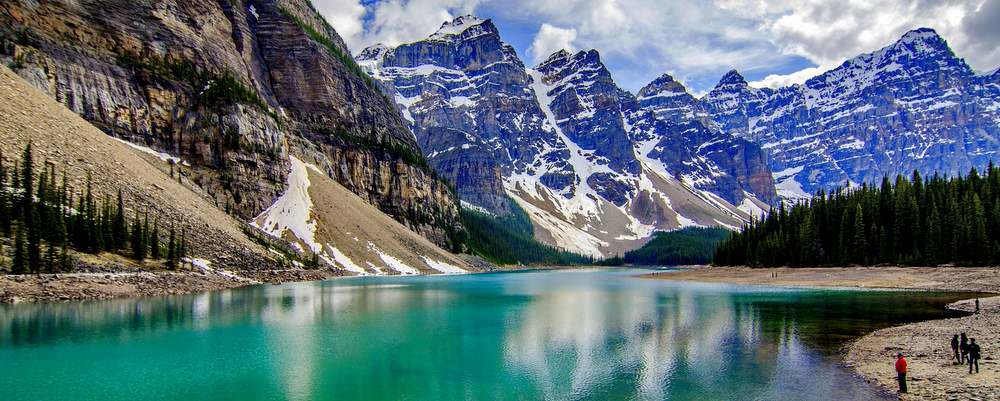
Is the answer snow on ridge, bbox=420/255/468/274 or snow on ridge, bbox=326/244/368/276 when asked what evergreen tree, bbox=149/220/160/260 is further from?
snow on ridge, bbox=420/255/468/274

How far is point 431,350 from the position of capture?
103ft

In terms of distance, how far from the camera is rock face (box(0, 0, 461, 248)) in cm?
9800

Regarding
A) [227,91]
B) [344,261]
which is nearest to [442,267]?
[344,261]

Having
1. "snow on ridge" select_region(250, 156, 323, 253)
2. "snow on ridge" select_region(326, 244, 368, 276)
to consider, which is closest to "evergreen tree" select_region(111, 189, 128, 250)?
"snow on ridge" select_region(250, 156, 323, 253)

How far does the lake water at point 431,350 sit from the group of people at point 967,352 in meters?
4.45

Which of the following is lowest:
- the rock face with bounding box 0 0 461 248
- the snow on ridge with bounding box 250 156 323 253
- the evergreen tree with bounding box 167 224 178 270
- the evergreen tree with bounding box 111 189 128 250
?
the evergreen tree with bounding box 167 224 178 270

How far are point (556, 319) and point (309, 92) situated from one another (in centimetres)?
13797


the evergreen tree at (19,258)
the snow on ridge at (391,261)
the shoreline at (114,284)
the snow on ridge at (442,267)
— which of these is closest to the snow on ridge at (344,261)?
the snow on ridge at (391,261)

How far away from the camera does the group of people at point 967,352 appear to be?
23.2 metres

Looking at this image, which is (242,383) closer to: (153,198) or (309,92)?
(153,198)

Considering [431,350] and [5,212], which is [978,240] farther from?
[5,212]

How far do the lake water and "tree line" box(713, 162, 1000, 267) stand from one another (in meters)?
30.3

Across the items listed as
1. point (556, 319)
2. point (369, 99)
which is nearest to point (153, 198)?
point (556, 319)

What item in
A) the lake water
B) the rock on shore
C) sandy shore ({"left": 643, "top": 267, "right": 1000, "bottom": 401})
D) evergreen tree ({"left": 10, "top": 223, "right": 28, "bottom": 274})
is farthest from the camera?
evergreen tree ({"left": 10, "top": 223, "right": 28, "bottom": 274})
